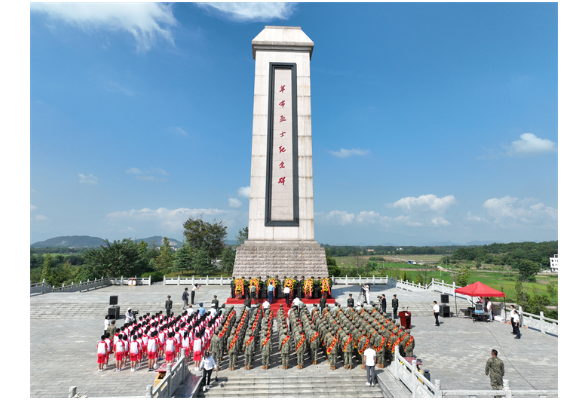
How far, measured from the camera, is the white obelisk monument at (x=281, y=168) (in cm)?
→ 2453

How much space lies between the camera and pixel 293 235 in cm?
2553

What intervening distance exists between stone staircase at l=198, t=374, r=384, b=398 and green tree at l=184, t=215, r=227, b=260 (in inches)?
1661

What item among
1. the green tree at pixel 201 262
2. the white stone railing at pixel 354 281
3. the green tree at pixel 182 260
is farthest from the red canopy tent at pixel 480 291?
the green tree at pixel 182 260

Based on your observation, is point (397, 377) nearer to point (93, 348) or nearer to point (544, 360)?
point (544, 360)

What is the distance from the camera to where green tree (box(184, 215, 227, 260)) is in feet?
167

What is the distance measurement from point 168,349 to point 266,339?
3.19 meters

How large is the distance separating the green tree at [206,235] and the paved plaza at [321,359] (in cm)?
3083

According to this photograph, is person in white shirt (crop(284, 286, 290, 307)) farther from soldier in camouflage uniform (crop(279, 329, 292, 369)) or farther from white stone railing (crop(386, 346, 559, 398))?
white stone railing (crop(386, 346, 559, 398))

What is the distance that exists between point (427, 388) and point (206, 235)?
152 ft

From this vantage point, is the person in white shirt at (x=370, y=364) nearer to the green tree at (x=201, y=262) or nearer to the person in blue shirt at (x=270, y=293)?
the person in blue shirt at (x=270, y=293)

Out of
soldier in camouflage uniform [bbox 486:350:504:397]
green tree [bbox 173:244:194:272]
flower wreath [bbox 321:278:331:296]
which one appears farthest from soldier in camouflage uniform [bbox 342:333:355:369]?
green tree [bbox 173:244:194:272]

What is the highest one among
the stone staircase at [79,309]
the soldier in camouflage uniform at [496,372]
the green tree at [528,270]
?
the soldier in camouflage uniform at [496,372]

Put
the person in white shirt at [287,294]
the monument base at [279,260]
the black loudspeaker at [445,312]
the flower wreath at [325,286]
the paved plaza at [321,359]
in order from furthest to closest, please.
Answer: the monument base at [279,260] < the flower wreath at [325,286] < the person in white shirt at [287,294] < the black loudspeaker at [445,312] < the paved plaza at [321,359]

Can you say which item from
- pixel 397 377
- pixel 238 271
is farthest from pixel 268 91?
pixel 397 377
